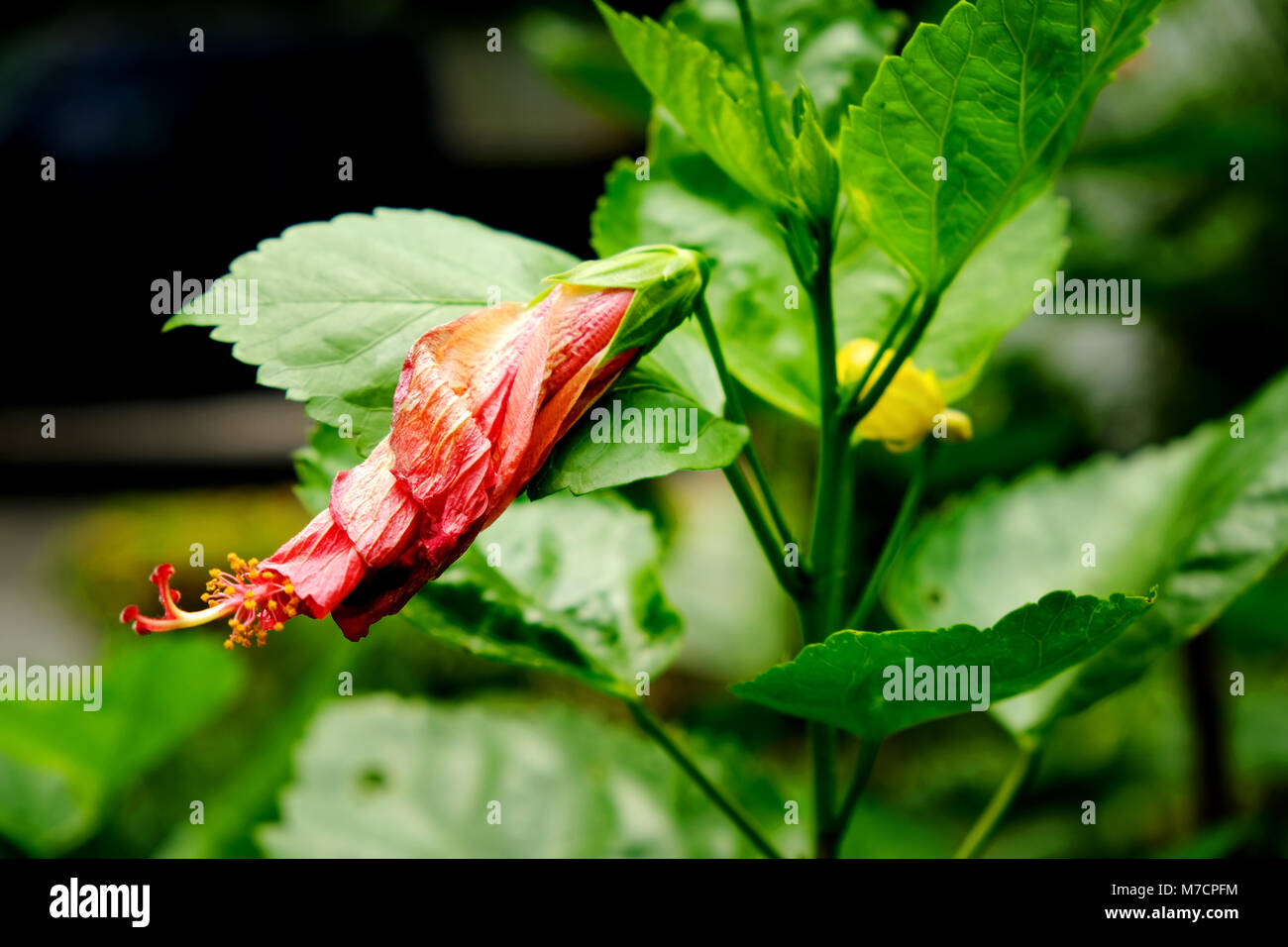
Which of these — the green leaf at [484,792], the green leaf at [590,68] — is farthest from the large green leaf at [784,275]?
the green leaf at [590,68]

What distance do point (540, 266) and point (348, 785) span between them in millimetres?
620

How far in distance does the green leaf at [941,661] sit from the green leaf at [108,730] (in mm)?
880

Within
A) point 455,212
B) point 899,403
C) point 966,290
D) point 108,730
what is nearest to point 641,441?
point 899,403

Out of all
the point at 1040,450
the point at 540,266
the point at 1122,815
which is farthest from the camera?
the point at 1122,815

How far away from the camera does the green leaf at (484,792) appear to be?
925 millimetres

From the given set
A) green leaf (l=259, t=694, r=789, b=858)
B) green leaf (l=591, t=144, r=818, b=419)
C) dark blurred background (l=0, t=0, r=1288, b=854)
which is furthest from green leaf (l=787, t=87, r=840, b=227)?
dark blurred background (l=0, t=0, r=1288, b=854)

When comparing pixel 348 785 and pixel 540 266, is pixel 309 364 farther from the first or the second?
pixel 348 785

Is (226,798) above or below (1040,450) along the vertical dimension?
below

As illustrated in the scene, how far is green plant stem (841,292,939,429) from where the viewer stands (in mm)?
534

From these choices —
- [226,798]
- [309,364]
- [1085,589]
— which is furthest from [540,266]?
[226,798]

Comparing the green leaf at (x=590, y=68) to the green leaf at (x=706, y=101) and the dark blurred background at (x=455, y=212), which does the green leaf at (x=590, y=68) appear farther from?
the green leaf at (x=706, y=101)

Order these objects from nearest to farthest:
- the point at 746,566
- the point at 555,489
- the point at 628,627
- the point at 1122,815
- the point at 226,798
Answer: the point at 555,489
the point at 628,627
the point at 226,798
the point at 1122,815
the point at 746,566

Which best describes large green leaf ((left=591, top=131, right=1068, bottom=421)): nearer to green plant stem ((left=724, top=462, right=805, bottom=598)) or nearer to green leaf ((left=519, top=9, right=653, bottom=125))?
green plant stem ((left=724, top=462, right=805, bottom=598))

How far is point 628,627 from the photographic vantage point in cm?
69
